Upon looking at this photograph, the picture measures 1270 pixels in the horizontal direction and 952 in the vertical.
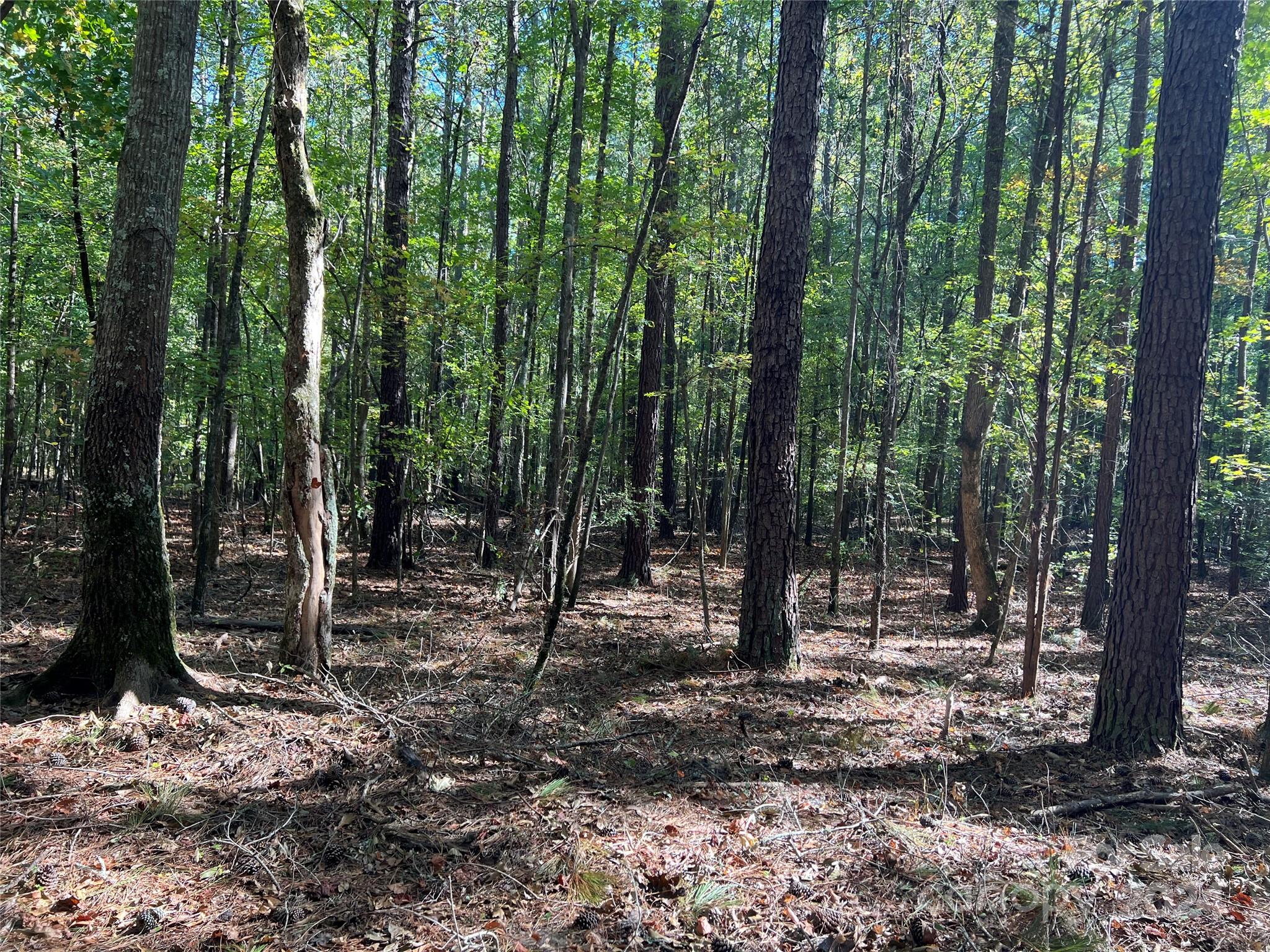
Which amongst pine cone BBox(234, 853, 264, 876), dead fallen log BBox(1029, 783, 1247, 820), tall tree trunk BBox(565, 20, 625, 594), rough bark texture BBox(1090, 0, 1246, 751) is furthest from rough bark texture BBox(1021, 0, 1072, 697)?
pine cone BBox(234, 853, 264, 876)

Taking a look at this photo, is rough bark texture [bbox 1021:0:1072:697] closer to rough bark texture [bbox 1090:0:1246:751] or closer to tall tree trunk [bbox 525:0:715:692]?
rough bark texture [bbox 1090:0:1246:751]

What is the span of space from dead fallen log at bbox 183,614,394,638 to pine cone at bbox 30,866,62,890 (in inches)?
163

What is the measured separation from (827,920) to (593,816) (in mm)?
1351

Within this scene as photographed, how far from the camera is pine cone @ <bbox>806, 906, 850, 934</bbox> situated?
2.92 metres

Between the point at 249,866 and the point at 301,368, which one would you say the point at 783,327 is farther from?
the point at 249,866

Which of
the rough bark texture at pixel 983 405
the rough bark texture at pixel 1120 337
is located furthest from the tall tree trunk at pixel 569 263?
the rough bark texture at pixel 1120 337

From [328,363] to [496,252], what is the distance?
13.0 feet

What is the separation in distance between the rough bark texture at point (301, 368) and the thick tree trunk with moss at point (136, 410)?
2.05 feet

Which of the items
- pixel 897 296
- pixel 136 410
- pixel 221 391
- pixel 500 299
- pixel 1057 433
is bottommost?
pixel 136 410

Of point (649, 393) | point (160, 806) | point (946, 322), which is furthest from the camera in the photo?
point (946, 322)

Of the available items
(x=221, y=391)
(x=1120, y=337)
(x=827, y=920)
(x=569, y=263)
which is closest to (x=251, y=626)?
(x=221, y=391)

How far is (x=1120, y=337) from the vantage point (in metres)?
11.8

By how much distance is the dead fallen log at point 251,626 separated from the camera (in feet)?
23.7

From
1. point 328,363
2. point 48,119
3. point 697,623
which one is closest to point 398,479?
point 328,363
